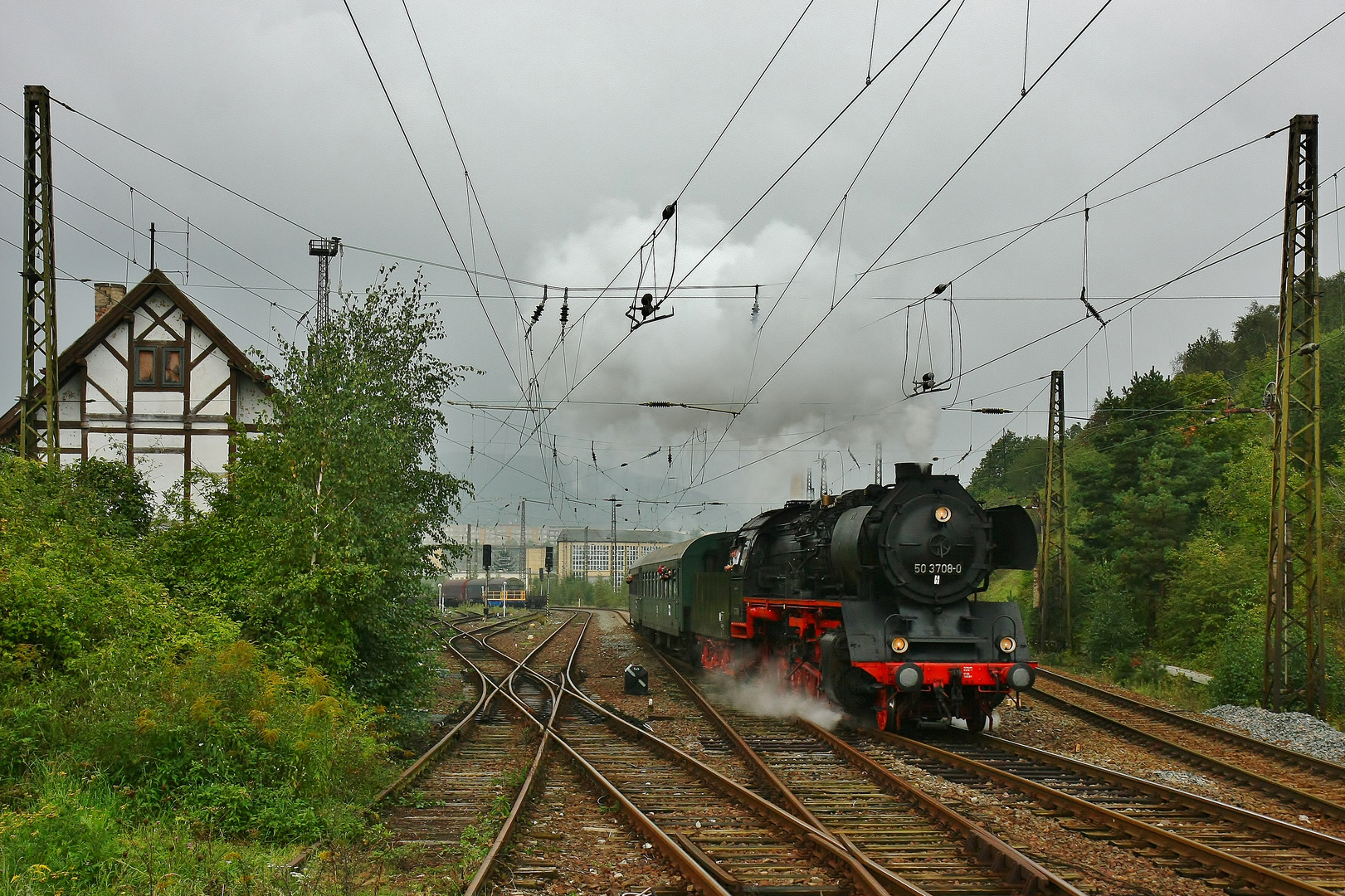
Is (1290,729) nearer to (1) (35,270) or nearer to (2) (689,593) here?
(2) (689,593)

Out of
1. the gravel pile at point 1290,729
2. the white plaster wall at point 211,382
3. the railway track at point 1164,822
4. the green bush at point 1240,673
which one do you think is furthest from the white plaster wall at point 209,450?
the green bush at point 1240,673

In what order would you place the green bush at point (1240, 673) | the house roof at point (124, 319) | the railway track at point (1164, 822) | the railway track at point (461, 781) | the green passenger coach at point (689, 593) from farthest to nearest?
1. the house roof at point (124, 319)
2. the green passenger coach at point (689, 593)
3. the green bush at point (1240, 673)
4. the railway track at point (461, 781)
5. the railway track at point (1164, 822)

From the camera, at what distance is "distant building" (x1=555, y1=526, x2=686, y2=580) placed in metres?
81.7

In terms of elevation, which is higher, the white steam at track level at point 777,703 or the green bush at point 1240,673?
the green bush at point 1240,673

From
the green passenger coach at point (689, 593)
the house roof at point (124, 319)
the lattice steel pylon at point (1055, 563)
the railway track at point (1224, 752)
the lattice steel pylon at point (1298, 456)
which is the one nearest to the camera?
the railway track at point (1224, 752)

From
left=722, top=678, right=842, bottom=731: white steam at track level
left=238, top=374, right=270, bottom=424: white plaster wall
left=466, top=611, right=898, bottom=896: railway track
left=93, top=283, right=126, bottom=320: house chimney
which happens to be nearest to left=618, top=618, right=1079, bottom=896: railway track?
left=466, top=611, right=898, bottom=896: railway track

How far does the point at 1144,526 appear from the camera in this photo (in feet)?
101

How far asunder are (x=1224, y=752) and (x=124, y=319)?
21.6m

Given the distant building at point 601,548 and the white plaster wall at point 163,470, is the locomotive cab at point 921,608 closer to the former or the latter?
the white plaster wall at point 163,470

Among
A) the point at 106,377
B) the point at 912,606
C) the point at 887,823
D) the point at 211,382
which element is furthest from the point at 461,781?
the point at 106,377

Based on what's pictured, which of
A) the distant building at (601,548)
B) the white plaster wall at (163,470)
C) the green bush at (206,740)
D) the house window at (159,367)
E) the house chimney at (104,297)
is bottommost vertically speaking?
the distant building at (601,548)

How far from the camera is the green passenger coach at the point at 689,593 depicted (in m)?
Result: 19.1

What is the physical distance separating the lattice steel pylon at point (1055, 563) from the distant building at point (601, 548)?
117 feet

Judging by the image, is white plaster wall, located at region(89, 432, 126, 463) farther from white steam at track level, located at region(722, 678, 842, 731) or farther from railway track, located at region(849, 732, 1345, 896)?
railway track, located at region(849, 732, 1345, 896)
